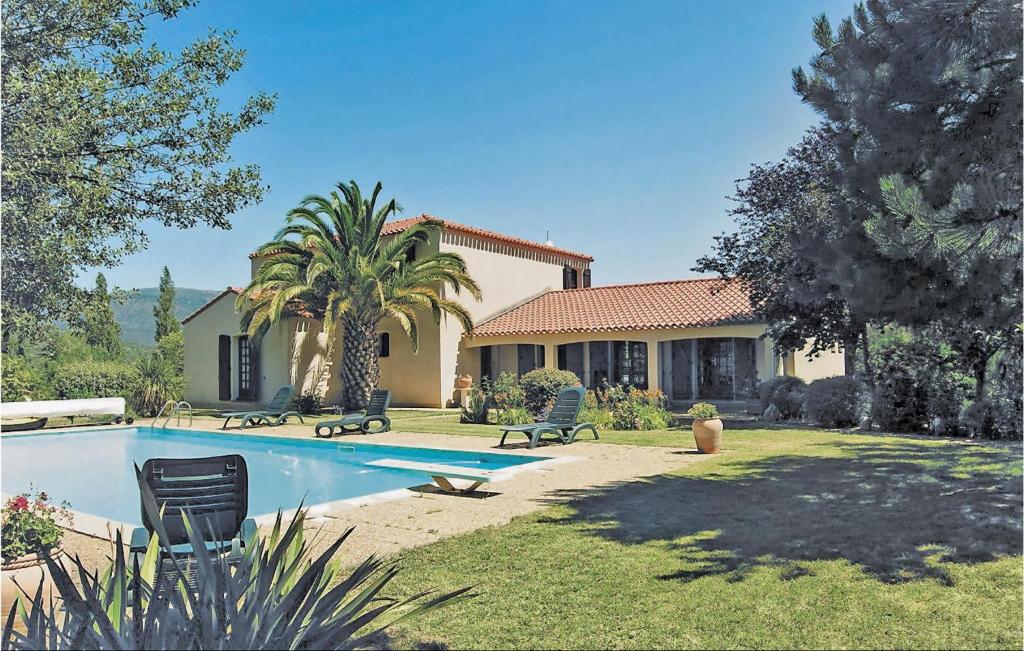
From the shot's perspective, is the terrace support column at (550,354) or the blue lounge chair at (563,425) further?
the terrace support column at (550,354)

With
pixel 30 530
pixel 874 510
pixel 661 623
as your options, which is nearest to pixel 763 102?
pixel 874 510

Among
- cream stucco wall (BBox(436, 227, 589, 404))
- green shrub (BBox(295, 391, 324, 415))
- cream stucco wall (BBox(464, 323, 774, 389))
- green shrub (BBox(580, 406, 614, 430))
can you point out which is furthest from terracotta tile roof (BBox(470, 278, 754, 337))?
green shrub (BBox(580, 406, 614, 430))

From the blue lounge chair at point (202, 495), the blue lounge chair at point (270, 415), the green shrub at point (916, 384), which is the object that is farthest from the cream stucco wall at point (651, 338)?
the blue lounge chair at point (202, 495)

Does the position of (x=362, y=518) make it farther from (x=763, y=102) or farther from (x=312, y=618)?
(x=763, y=102)

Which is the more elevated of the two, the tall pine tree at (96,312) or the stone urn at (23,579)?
the tall pine tree at (96,312)

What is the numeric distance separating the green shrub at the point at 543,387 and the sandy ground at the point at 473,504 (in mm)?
5486

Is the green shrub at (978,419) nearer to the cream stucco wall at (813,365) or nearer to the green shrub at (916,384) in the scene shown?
the green shrub at (916,384)

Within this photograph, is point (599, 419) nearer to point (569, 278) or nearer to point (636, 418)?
point (636, 418)

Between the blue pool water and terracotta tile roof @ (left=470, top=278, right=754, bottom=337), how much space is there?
1045cm

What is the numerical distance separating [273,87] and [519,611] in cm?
596

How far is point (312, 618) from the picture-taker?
3568 millimetres

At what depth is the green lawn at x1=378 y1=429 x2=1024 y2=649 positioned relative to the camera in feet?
15.0

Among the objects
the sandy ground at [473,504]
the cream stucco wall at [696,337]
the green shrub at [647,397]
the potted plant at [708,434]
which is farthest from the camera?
the cream stucco wall at [696,337]

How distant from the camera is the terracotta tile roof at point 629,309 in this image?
971 inches
